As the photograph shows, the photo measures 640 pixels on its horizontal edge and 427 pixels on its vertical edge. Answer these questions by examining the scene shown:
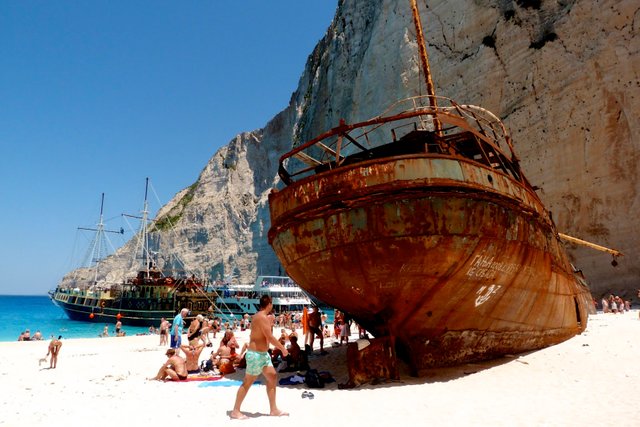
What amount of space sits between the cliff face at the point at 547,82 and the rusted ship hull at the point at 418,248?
Answer: 21.4 meters

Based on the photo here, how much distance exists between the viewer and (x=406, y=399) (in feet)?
17.3

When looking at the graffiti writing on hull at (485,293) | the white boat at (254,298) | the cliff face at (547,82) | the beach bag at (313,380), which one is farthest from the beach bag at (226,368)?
the white boat at (254,298)

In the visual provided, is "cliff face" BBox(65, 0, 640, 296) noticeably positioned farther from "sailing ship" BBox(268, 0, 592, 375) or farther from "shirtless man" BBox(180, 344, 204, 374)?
"shirtless man" BBox(180, 344, 204, 374)

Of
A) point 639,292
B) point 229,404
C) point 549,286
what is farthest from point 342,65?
point 229,404

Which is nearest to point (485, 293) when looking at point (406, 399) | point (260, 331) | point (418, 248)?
point (418, 248)

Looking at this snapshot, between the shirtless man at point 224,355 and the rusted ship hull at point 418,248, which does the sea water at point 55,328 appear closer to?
the shirtless man at point 224,355

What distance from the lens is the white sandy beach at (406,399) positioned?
4500mm

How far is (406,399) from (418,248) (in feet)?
6.79

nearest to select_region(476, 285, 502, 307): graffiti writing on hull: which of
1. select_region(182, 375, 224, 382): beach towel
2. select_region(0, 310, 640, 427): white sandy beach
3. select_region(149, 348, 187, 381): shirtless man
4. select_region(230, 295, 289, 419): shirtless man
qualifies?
select_region(0, 310, 640, 427): white sandy beach

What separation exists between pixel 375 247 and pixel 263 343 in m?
2.28

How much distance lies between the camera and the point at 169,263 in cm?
8094

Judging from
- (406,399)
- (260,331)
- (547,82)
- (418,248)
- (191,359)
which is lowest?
(406,399)

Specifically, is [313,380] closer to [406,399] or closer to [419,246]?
[406,399]

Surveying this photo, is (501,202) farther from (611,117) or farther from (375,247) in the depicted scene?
(611,117)
